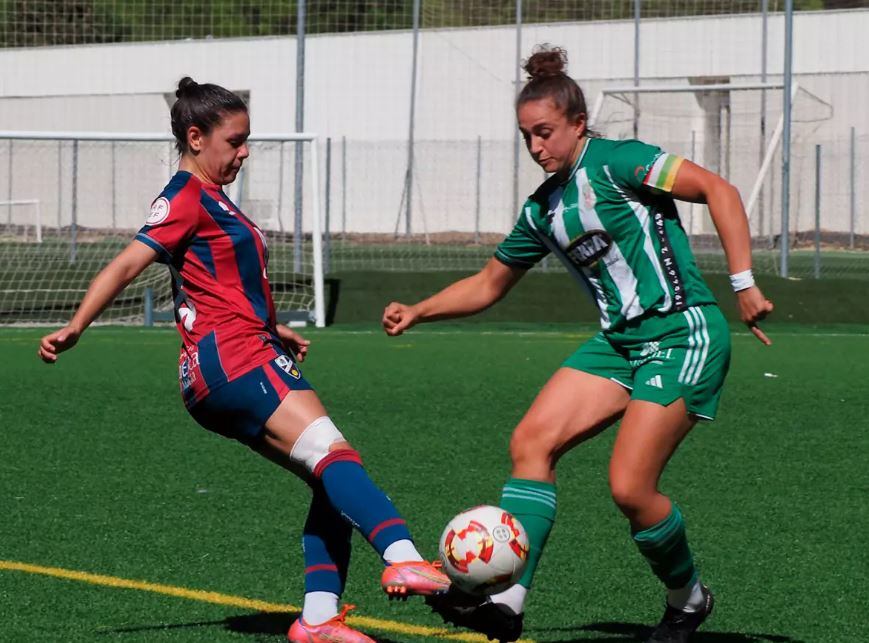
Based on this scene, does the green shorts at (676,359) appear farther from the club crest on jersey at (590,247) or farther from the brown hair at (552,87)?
the brown hair at (552,87)

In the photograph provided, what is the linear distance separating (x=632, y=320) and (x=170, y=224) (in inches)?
55.4

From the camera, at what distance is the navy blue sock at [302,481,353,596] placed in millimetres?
4609

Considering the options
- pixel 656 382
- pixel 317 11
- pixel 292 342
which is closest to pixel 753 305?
pixel 656 382

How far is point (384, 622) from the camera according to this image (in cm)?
492

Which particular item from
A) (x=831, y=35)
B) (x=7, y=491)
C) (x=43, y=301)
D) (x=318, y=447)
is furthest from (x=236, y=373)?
(x=831, y=35)

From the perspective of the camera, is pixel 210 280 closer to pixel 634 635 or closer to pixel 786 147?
pixel 634 635

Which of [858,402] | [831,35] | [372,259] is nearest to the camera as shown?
[858,402]

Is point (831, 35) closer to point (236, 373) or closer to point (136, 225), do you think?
point (136, 225)

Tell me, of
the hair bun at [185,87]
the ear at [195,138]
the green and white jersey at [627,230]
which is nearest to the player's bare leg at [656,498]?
the green and white jersey at [627,230]

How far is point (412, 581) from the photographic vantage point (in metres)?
4.05

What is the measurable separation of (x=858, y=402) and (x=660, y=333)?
19.8 ft

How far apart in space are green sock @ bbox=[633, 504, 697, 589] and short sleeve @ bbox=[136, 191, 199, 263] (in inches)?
63.4

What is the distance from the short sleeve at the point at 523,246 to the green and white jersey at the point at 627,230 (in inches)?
7.5

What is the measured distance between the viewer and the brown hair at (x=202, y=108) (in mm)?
4469
